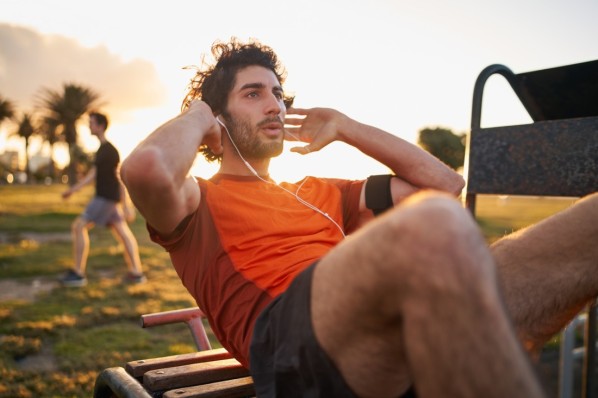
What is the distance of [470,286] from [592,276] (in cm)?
92

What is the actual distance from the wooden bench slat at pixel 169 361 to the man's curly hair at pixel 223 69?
4.11 ft

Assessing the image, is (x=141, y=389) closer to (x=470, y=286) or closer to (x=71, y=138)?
(x=470, y=286)

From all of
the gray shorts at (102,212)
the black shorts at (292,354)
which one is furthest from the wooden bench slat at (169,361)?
the gray shorts at (102,212)

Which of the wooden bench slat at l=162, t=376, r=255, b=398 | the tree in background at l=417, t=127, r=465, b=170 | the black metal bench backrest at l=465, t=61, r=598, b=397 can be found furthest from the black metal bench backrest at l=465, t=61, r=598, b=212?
the tree in background at l=417, t=127, r=465, b=170

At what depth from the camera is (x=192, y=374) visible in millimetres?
2078

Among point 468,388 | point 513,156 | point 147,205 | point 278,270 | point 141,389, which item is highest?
point 513,156

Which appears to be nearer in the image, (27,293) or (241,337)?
(241,337)

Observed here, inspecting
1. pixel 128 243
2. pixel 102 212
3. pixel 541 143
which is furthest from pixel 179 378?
pixel 102 212

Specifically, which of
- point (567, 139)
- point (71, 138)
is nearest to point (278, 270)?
point (567, 139)

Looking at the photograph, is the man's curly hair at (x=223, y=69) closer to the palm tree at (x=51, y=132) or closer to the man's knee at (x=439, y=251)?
the man's knee at (x=439, y=251)

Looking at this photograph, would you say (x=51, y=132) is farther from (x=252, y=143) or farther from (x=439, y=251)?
(x=439, y=251)

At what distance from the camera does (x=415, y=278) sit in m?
0.99

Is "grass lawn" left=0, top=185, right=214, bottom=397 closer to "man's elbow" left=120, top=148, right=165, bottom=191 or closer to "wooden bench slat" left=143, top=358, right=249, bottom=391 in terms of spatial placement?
"wooden bench slat" left=143, top=358, right=249, bottom=391

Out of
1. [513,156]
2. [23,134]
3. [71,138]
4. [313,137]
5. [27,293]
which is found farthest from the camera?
[23,134]
